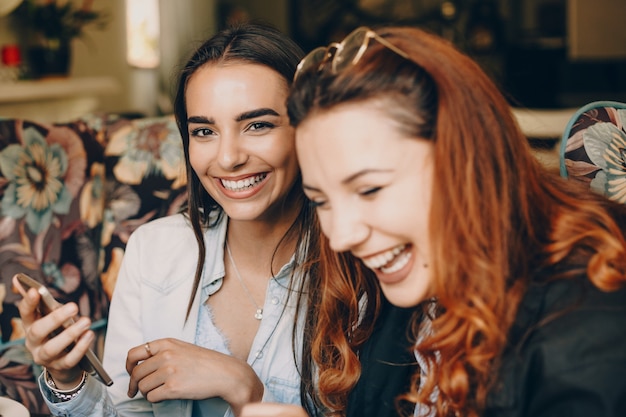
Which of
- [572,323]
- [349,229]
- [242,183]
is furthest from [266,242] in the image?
[572,323]

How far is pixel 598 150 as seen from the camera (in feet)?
4.50

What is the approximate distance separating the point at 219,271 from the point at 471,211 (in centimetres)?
76

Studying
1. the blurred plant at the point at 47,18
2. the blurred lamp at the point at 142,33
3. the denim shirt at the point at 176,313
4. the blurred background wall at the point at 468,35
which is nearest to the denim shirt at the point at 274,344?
the denim shirt at the point at 176,313

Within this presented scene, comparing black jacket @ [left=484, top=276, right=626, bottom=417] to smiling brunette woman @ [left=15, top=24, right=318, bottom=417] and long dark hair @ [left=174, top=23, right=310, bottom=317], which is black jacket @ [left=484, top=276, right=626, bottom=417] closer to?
smiling brunette woman @ [left=15, top=24, right=318, bottom=417]

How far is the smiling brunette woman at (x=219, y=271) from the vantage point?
1.33m

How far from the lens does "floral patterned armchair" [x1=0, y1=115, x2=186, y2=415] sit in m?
1.71

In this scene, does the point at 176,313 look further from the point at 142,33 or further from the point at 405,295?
the point at 142,33

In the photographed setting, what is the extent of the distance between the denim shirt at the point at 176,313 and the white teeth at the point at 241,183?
217 millimetres

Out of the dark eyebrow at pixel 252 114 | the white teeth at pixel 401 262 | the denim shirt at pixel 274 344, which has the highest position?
the dark eyebrow at pixel 252 114

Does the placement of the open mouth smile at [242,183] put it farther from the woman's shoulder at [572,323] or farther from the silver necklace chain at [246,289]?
the woman's shoulder at [572,323]

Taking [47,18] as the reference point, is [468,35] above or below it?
below

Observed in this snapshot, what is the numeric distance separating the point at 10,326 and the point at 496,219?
1221 mm

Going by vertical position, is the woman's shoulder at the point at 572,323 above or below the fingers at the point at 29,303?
above

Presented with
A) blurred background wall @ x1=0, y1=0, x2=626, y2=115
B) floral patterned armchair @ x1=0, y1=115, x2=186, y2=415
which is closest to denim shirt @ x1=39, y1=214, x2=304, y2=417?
floral patterned armchair @ x1=0, y1=115, x2=186, y2=415
